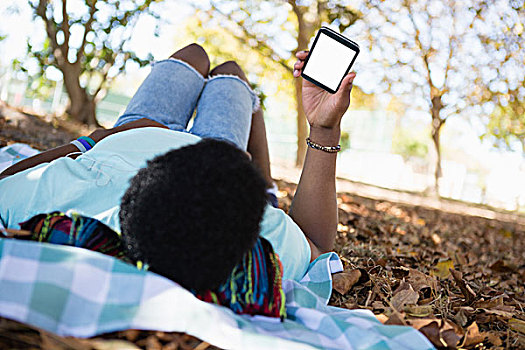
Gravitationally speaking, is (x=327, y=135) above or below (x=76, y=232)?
above

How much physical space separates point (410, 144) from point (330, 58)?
40.4m

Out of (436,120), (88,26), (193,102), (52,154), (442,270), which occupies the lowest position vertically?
(442,270)

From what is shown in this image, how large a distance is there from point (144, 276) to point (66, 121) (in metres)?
6.68

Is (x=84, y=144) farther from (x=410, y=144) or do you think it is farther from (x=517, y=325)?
(x=410, y=144)

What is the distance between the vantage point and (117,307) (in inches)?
39.7

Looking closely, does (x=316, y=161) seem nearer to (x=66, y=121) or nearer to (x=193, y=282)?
(x=193, y=282)

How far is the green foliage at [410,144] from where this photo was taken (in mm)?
37406

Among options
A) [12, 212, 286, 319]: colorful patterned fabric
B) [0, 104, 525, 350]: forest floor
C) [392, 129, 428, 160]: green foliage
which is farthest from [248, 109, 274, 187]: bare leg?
[392, 129, 428, 160]: green foliage

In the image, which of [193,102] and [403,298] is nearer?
[403,298]

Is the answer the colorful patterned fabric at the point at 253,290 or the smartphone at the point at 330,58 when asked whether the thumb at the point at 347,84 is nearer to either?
the smartphone at the point at 330,58

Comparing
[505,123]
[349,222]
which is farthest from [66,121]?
[505,123]

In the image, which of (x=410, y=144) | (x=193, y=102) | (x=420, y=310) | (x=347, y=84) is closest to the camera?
(x=420, y=310)

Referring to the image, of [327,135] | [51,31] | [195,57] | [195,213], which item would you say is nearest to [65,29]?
[51,31]

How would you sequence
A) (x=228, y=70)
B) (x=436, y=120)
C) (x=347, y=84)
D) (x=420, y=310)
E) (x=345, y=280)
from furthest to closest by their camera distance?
(x=436, y=120), (x=228, y=70), (x=347, y=84), (x=345, y=280), (x=420, y=310)
